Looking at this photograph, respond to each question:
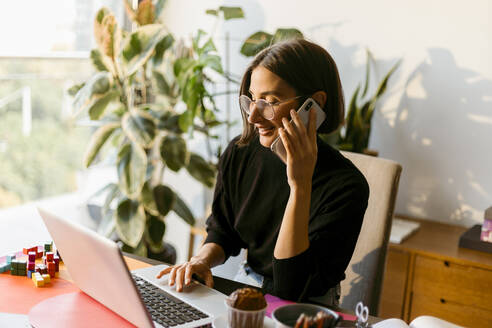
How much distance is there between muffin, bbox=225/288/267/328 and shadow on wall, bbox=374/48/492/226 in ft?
5.90

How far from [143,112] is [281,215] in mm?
1176

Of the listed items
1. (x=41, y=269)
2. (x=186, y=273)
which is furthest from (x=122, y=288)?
(x=41, y=269)

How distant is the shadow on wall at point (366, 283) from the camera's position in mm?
1583

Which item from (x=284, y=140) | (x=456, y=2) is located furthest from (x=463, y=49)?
(x=284, y=140)

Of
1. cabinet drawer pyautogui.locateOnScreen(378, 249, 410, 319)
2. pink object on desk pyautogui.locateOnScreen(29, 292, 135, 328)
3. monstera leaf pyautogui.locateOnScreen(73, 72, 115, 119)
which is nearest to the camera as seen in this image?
pink object on desk pyautogui.locateOnScreen(29, 292, 135, 328)

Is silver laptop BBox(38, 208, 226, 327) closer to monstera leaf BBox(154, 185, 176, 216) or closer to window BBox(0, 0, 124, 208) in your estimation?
monstera leaf BBox(154, 185, 176, 216)

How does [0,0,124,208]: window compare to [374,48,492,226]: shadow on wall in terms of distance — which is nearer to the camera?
[374,48,492,226]: shadow on wall

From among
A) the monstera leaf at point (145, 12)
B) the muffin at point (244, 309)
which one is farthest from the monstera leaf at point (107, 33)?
the muffin at point (244, 309)

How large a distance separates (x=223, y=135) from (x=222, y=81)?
0.97 feet

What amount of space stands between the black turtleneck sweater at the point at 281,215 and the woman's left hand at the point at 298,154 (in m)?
0.13

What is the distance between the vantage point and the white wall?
7.98ft

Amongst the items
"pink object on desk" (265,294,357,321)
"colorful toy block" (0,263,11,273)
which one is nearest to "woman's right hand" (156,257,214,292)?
"pink object on desk" (265,294,357,321)

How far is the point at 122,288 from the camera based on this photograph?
3.36 feet

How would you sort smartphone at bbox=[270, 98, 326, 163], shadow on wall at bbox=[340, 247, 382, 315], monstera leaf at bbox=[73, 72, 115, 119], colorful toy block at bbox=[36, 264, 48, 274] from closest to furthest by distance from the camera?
colorful toy block at bbox=[36, 264, 48, 274], smartphone at bbox=[270, 98, 326, 163], shadow on wall at bbox=[340, 247, 382, 315], monstera leaf at bbox=[73, 72, 115, 119]
